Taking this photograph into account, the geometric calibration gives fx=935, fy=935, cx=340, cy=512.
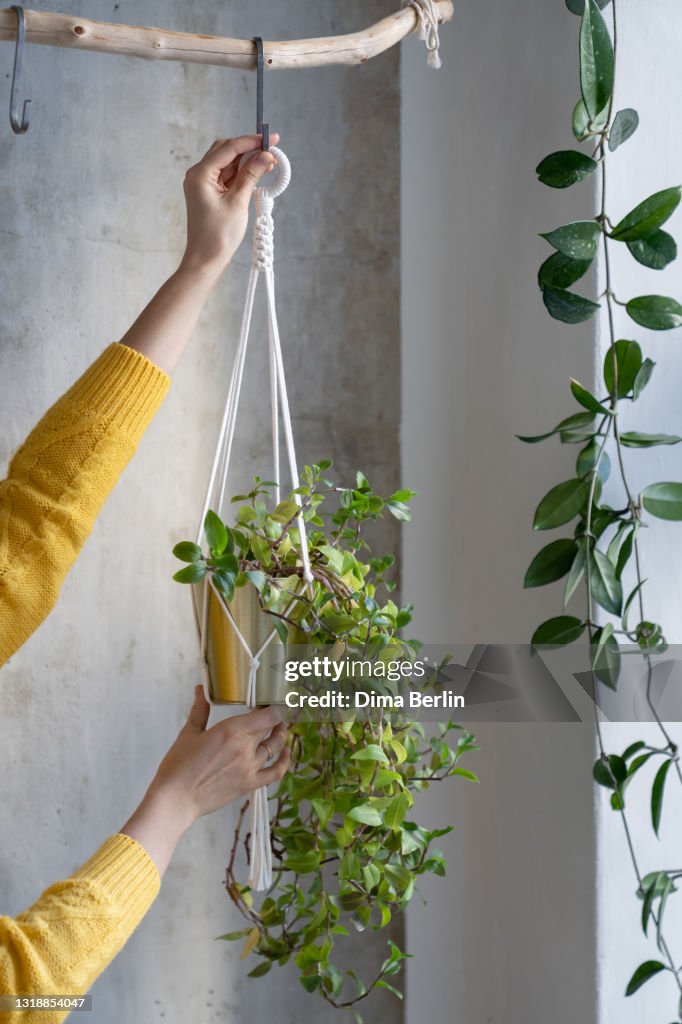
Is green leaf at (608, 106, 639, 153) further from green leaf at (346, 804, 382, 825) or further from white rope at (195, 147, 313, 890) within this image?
green leaf at (346, 804, 382, 825)

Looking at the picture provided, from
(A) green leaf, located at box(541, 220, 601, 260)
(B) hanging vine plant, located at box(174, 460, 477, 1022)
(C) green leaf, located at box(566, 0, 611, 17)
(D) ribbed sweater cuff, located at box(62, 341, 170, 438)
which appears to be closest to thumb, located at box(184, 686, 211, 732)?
(B) hanging vine plant, located at box(174, 460, 477, 1022)

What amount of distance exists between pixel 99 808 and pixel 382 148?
1212 mm

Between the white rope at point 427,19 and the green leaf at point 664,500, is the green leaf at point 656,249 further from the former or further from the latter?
the white rope at point 427,19

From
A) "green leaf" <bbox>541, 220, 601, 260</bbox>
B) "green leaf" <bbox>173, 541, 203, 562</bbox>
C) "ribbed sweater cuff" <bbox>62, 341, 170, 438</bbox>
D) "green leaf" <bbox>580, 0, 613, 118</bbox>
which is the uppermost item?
"green leaf" <bbox>580, 0, 613, 118</bbox>

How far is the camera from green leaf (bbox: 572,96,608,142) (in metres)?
1.03

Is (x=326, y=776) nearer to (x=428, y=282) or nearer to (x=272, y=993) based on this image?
(x=272, y=993)

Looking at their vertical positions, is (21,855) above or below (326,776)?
below

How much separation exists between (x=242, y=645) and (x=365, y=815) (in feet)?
0.73

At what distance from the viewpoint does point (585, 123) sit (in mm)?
1042

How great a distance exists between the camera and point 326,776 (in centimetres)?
108

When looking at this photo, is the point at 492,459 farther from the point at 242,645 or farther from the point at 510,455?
the point at 242,645

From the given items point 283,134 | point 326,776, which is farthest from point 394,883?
point 283,134

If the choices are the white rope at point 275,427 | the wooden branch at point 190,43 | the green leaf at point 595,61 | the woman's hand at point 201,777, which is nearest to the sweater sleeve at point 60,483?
the white rope at point 275,427

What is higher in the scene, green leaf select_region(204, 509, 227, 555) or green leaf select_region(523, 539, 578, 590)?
green leaf select_region(523, 539, 578, 590)
